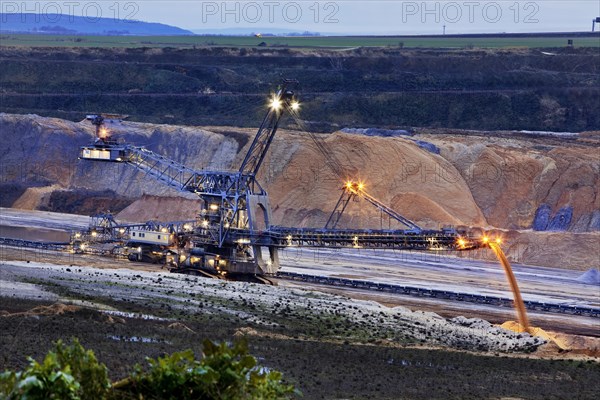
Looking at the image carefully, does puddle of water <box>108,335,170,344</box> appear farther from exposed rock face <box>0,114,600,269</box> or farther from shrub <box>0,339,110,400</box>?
exposed rock face <box>0,114,600,269</box>

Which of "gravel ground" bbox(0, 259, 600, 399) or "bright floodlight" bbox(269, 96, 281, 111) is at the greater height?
"bright floodlight" bbox(269, 96, 281, 111)

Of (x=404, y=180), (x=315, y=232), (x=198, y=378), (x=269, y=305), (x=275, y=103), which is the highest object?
(x=275, y=103)

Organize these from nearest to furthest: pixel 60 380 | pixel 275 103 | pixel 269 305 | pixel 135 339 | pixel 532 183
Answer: pixel 60 380, pixel 135 339, pixel 269 305, pixel 275 103, pixel 532 183

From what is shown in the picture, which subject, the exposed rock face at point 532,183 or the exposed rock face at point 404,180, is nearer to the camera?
the exposed rock face at point 404,180

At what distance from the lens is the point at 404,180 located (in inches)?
3846

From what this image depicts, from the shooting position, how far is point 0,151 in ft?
407

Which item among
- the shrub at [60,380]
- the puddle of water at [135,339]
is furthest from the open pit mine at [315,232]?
the shrub at [60,380]

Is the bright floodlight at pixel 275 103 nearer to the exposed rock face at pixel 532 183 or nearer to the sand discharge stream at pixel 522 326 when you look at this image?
the sand discharge stream at pixel 522 326

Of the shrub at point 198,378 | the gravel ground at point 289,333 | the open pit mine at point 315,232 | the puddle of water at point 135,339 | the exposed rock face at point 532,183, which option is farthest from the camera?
the exposed rock face at point 532,183

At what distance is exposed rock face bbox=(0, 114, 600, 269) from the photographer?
92.4 meters

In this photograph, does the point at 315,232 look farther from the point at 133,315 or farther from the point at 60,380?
the point at 60,380

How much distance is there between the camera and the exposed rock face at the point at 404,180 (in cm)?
9238

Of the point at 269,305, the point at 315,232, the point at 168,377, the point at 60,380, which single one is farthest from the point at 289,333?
the point at 60,380

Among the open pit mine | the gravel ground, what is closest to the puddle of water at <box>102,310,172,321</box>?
the gravel ground
